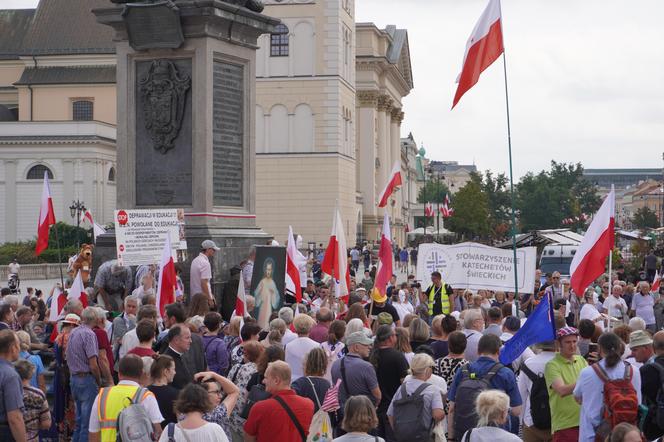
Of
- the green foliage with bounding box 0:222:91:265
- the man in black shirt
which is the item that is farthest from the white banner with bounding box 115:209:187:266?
the green foliage with bounding box 0:222:91:265

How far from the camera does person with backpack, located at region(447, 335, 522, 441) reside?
995 cm

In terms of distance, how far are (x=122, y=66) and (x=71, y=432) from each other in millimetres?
8036

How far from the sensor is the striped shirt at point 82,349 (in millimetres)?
12031

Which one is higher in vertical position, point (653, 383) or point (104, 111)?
point (104, 111)

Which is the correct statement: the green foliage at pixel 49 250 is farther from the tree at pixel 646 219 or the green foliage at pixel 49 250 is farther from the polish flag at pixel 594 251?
the tree at pixel 646 219

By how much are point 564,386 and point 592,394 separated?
Answer: 500mm

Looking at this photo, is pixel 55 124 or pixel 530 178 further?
pixel 530 178

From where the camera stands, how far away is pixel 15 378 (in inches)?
378

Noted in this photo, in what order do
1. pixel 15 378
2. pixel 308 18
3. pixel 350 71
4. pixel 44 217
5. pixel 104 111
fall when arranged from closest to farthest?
1. pixel 15 378
2. pixel 44 217
3. pixel 308 18
4. pixel 350 71
5. pixel 104 111

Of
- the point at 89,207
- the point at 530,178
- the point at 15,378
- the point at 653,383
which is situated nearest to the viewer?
the point at 15,378

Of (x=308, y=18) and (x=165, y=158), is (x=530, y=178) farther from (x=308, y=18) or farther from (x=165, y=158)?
(x=165, y=158)

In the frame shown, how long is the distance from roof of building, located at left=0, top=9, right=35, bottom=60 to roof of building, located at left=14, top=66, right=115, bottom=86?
10.7ft

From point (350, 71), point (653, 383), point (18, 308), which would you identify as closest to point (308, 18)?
point (350, 71)

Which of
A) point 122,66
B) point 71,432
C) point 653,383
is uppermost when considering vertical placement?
point 122,66
